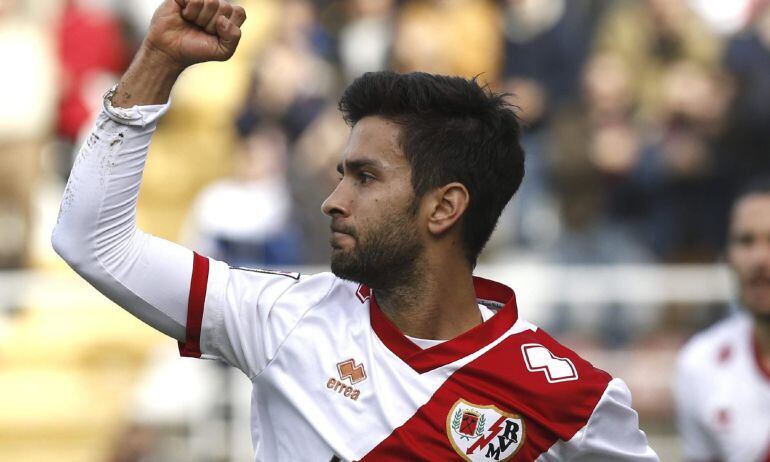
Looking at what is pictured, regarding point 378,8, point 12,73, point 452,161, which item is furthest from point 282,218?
point 452,161

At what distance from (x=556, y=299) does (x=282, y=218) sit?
1.93m

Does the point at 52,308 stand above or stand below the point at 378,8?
below

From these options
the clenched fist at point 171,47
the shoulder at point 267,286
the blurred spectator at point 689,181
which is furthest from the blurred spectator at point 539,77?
the clenched fist at point 171,47

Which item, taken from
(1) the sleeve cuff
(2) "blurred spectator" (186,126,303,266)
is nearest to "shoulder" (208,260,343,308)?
(1) the sleeve cuff

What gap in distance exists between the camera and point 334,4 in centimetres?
1080

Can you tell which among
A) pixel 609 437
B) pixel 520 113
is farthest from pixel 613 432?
pixel 520 113

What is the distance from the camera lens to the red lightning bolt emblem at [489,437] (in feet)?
12.5

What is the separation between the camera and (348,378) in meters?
3.84

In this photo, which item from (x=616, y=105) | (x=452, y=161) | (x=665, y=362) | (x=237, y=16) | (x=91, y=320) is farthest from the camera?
(x=91, y=320)

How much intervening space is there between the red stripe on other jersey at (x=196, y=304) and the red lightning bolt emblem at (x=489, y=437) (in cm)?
81

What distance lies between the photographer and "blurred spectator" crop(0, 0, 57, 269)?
10266 millimetres

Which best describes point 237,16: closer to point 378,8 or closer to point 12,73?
point 378,8

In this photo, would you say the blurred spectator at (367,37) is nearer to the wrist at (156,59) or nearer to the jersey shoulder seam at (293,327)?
the jersey shoulder seam at (293,327)

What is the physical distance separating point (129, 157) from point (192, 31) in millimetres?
374
